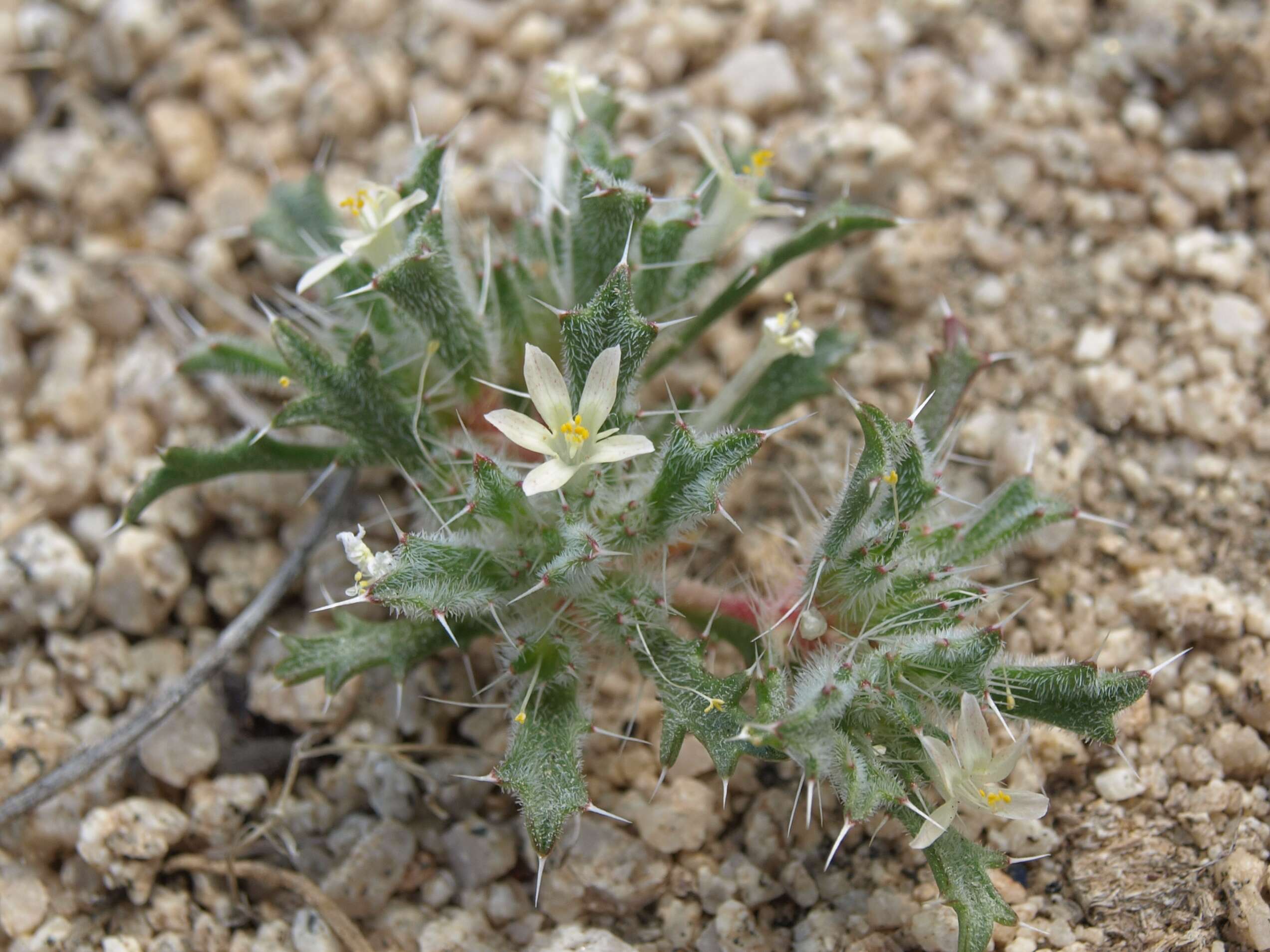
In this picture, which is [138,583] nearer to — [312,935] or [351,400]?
[351,400]

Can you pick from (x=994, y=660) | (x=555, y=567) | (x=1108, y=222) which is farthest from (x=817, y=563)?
(x=1108, y=222)

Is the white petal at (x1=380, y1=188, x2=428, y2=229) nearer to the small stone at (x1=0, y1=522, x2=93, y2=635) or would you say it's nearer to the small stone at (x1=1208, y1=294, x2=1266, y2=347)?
the small stone at (x1=0, y1=522, x2=93, y2=635)

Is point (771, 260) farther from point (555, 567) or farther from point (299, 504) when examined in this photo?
point (299, 504)

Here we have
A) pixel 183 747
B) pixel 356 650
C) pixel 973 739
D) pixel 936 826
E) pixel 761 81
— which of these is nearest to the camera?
pixel 936 826

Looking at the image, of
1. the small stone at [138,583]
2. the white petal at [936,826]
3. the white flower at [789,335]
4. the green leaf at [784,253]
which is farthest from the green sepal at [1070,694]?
the small stone at [138,583]

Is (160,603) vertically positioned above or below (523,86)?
below

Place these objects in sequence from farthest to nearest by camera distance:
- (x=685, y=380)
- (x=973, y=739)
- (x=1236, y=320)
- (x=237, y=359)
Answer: (x=685, y=380) → (x=1236, y=320) → (x=237, y=359) → (x=973, y=739)

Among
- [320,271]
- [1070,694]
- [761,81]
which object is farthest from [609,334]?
[761,81]
